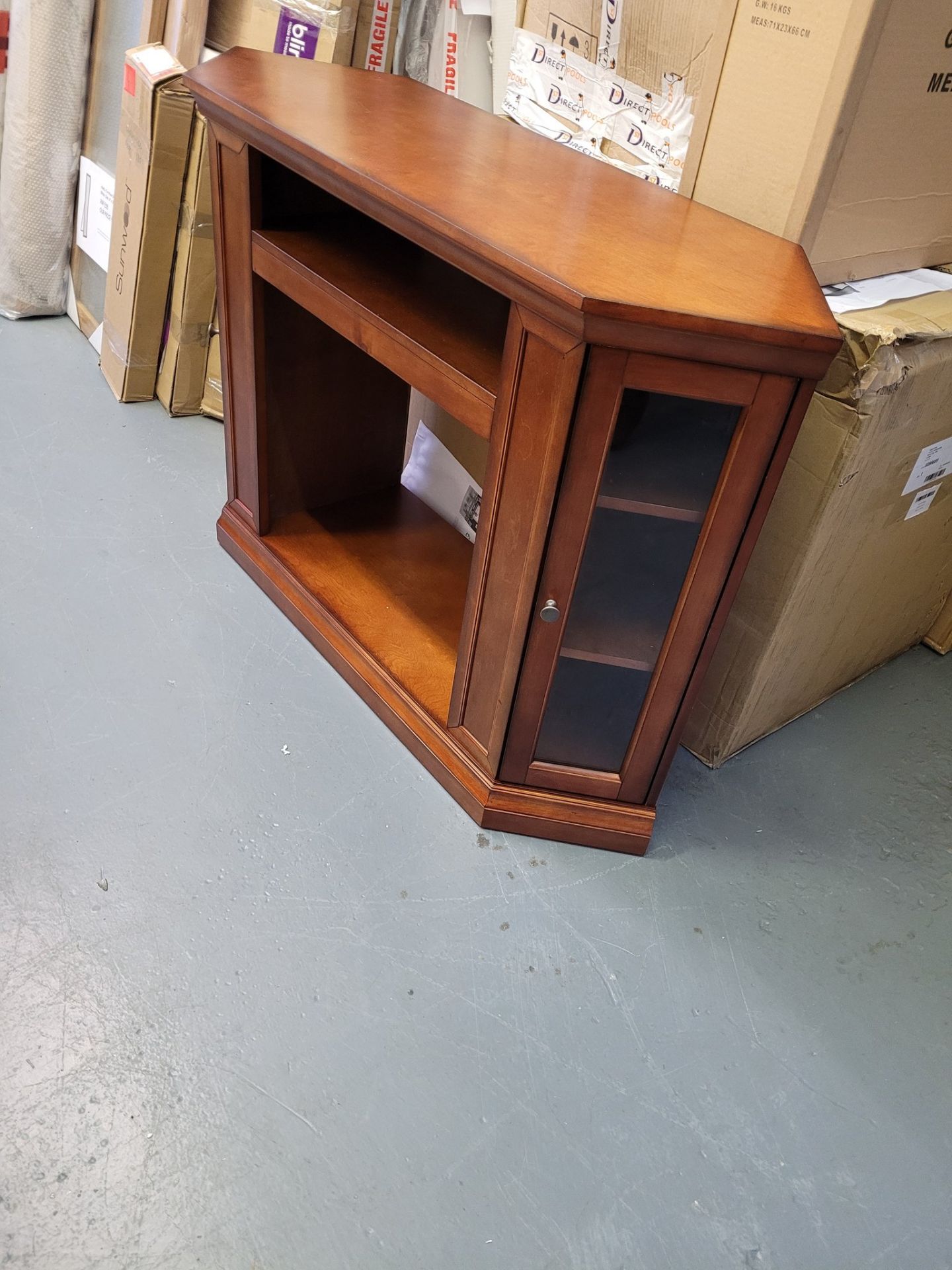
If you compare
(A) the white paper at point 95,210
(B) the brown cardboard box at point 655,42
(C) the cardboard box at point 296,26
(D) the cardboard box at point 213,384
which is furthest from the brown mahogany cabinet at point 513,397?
(A) the white paper at point 95,210

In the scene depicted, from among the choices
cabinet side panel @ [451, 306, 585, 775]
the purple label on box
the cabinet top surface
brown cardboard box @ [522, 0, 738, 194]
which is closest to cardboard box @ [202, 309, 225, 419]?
the purple label on box

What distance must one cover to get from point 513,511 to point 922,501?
768mm

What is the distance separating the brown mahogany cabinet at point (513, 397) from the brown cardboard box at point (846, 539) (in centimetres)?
19

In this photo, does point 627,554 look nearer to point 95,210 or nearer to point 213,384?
point 213,384

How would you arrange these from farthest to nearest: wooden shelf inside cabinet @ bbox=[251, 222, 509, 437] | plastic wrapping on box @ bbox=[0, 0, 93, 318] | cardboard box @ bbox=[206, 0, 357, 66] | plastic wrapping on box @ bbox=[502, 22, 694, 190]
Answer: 1. plastic wrapping on box @ bbox=[0, 0, 93, 318]
2. cardboard box @ bbox=[206, 0, 357, 66]
3. plastic wrapping on box @ bbox=[502, 22, 694, 190]
4. wooden shelf inside cabinet @ bbox=[251, 222, 509, 437]

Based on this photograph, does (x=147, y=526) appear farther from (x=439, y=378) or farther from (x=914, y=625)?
(x=914, y=625)

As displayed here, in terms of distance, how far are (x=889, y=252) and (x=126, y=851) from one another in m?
1.44

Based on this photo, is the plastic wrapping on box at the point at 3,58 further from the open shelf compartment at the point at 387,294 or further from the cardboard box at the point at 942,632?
the cardboard box at the point at 942,632

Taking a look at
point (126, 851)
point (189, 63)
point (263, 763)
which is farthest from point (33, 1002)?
point (189, 63)

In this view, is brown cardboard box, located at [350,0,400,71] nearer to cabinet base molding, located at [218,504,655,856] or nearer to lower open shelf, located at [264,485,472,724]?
lower open shelf, located at [264,485,472,724]

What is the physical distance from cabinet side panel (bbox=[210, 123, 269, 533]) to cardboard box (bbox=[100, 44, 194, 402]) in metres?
0.48

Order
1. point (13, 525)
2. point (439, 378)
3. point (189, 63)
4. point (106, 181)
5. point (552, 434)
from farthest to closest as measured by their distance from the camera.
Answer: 1. point (106, 181)
2. point (189, 63)
3. point (13, 525)
4. point (439, 378)
5. point (552, 434)

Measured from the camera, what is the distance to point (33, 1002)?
1.20 meters

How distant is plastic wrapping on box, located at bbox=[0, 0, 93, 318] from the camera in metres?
2.27
